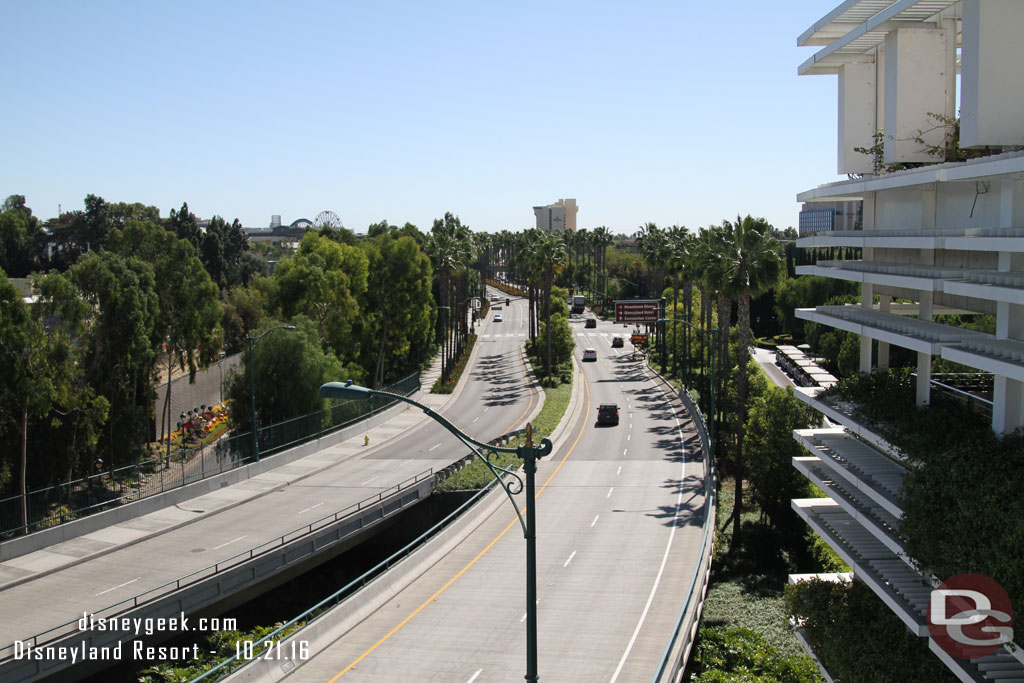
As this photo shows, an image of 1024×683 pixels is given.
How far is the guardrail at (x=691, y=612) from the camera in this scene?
1998cm

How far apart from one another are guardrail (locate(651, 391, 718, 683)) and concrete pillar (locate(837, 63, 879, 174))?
12707 mm

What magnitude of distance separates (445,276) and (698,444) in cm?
3760

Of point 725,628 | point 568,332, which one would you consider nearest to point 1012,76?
point 725,628

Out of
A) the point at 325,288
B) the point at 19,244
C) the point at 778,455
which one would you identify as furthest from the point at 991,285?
the point at 19,244

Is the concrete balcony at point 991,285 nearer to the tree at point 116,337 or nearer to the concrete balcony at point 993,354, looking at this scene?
the concrete balcony at point 993,354

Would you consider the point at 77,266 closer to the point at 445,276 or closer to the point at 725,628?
the point at 725,628

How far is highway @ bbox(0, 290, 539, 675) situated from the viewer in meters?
25.7

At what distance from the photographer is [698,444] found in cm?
5003

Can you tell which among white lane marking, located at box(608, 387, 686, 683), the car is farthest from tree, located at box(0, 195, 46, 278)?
white lane marking, located at box(608, 387, 686, 683)

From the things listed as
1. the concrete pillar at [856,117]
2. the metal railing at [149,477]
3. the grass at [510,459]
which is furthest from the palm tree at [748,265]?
the metal railing at [149,477]

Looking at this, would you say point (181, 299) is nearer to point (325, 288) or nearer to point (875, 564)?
point (325, 288)

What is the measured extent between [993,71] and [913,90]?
416 centimetres

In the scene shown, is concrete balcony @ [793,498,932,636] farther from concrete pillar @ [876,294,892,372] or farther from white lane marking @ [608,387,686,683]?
white lane marking @ [608,387,686,683]

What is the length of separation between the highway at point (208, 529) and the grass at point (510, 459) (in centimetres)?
197
